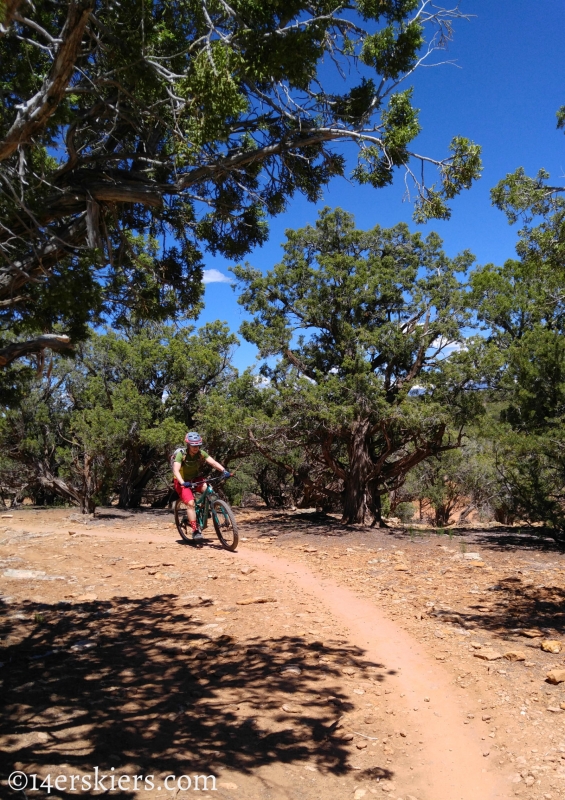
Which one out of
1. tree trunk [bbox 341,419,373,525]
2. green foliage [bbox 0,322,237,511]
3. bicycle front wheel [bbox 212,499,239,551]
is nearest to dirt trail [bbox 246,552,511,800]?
bicycle front wheel [bbox 212,499,239,551]

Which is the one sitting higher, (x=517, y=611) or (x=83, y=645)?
(x=517, y=611)

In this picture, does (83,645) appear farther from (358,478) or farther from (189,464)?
(358,478)

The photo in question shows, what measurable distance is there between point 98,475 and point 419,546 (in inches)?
337

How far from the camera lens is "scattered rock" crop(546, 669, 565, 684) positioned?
4.20 metres

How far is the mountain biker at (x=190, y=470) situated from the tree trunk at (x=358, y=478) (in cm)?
426

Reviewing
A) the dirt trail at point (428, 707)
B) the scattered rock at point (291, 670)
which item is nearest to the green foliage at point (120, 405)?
the dirt trail at point (428, 707)

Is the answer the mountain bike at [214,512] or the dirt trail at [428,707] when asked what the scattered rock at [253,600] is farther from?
the mountain bike at [214,512]

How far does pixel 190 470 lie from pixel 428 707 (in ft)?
17.4

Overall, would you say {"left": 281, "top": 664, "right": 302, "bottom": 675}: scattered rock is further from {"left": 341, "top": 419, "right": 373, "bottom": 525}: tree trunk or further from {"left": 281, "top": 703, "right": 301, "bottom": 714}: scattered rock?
{"left": 341, "top": 419, "right": 373, "bottom": 525}: tree trunk

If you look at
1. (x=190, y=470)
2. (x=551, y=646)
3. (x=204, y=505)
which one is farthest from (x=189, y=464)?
(x=551, y=646)

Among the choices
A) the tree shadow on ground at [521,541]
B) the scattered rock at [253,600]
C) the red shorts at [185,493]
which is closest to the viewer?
the scattered rock at [253,600]

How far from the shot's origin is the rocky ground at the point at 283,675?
10.0 ft

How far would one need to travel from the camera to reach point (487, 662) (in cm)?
464

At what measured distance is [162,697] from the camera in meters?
3.81
